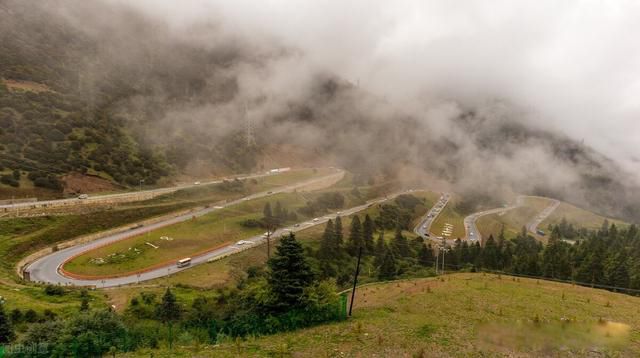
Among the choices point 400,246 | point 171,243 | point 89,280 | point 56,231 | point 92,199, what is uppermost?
point 92,199

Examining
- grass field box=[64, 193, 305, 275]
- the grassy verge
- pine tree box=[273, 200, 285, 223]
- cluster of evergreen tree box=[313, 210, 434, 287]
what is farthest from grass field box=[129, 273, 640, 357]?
pine tree box=[273, 200, 285, 223]

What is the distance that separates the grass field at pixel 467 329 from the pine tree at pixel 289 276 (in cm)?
476

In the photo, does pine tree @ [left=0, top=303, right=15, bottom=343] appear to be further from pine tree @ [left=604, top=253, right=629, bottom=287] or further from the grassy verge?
pine tree @ [left=604, top=253, right=629, bottom=287]

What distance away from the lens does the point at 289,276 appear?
110 feet

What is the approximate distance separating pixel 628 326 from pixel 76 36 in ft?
734

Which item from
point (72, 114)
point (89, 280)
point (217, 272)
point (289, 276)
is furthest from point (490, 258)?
point (72, 114)

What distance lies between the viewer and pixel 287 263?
3403cm

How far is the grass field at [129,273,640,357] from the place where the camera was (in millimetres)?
23766

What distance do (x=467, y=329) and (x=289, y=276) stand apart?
46.8ft

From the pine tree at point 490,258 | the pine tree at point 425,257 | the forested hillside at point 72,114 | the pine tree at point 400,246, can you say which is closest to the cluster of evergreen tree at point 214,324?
the pine tree at point 425,257

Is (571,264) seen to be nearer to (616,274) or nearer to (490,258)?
(616,274)

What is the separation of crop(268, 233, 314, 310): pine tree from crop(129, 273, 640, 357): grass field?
4764mm

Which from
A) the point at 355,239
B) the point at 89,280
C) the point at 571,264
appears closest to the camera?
the point at 89,280

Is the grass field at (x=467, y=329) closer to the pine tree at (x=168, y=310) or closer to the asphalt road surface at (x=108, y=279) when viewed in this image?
the pine tree at (x=168, y=310)
